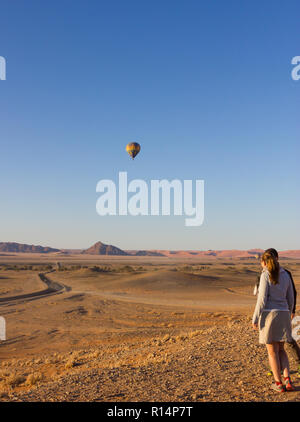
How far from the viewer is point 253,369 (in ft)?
24.5

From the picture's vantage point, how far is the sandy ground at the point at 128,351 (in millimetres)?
6594

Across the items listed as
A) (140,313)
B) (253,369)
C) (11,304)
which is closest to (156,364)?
(253,369)

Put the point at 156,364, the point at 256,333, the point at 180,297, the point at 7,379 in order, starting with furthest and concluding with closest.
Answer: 1. the point at 180,297
2. the point at 256,333
3. the point at 7,379
4. the point at 156,364

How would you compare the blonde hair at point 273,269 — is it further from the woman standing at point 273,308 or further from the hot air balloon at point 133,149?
the hot air balloon at point 133,149

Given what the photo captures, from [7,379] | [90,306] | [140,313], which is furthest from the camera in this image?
[90,306]

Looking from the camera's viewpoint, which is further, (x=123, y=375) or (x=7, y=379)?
(x=7, y=379)

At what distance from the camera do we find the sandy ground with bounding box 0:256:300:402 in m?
6.59

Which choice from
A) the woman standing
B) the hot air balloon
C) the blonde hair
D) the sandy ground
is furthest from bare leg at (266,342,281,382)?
the hot air balloon

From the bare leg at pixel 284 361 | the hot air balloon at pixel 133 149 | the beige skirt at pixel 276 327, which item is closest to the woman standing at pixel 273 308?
the beige skirt at pixel 276 327

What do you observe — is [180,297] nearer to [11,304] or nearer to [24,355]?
[11,304]

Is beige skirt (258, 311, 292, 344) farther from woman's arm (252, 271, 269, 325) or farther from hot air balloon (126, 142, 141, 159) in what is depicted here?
hot air balloon (126, 142, 141, 159)

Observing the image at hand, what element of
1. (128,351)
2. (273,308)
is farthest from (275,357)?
(128,351)
